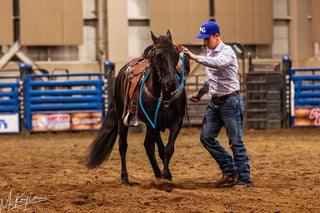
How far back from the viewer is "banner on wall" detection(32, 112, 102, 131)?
14344 mm

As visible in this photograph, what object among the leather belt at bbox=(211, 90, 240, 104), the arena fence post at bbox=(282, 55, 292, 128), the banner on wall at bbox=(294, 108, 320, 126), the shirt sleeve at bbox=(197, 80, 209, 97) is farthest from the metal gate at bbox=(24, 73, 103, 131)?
the leather belt at bbox=(211, 90, 240, 104)

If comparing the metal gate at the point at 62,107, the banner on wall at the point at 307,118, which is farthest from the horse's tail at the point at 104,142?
the banner on wall at the point at 307,118

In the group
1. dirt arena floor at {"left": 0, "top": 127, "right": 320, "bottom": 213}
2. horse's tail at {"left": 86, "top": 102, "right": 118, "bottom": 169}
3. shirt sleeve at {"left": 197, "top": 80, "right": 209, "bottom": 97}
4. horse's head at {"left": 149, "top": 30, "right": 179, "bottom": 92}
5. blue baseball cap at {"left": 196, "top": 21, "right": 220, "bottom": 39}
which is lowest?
dirt arena floor at {"left": 0, "top": 127, "right": 320, "bottom": 213}

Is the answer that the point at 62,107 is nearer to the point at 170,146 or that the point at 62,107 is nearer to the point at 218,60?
the point at 170,146

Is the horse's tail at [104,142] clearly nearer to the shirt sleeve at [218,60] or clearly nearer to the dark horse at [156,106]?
the dark horse at [156,106]

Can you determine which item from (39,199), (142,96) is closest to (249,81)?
(142,96)

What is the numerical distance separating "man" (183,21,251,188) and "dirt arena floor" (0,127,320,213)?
0.24 metres

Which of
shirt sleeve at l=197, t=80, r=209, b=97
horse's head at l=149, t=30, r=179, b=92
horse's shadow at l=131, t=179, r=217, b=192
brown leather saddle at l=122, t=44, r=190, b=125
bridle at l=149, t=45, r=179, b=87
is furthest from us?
brown leather saddle at l=122, t=44, r=190, b=125

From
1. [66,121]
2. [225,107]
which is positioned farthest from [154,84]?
[66,121]

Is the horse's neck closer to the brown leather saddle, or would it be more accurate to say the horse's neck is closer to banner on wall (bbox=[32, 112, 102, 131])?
the brown leather saddle

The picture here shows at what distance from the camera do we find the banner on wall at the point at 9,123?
46.9 feet

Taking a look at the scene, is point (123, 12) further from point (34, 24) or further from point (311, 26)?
point (311, 26)

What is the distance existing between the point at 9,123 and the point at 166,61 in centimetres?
925

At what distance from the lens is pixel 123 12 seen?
17.2m
